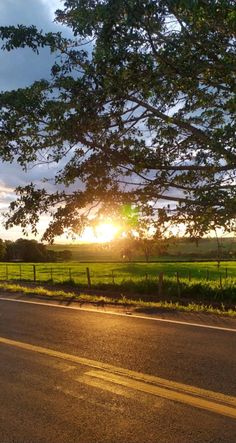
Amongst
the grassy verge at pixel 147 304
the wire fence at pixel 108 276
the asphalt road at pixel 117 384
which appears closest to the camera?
the asphalt road at pixel 117 384

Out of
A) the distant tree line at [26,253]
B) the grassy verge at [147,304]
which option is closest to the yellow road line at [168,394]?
the grassy verge at [147,304]

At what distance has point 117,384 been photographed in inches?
243

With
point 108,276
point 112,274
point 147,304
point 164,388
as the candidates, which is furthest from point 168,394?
point 108,276

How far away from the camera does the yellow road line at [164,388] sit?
534 cm

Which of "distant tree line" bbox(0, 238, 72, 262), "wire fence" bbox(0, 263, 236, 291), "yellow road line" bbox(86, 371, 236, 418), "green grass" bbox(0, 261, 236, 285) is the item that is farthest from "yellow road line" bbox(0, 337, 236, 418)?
"distant tree line" bbox(0, 238, 72, 262)

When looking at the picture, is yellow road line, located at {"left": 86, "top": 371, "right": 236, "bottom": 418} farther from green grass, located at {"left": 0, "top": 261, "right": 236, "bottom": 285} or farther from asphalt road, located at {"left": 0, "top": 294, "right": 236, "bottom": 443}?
green grass, located at {"left": 0, "top": 261, "right": 236, "bottom": 285}

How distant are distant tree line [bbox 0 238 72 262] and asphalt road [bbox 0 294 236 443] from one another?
83553mm

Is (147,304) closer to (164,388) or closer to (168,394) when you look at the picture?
(164,388)

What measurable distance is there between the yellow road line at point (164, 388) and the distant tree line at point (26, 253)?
85.7 metres

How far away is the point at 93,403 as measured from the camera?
5461 millimetres

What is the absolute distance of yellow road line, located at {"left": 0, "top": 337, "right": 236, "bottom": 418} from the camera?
5.34 m

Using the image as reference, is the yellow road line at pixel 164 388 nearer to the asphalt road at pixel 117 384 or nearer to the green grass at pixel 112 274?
the asphalt road at pixel 117 384

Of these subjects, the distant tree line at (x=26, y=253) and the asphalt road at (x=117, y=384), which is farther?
the distant tree line at (x=26, y=253)

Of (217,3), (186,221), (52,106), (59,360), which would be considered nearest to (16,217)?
(52,106)
